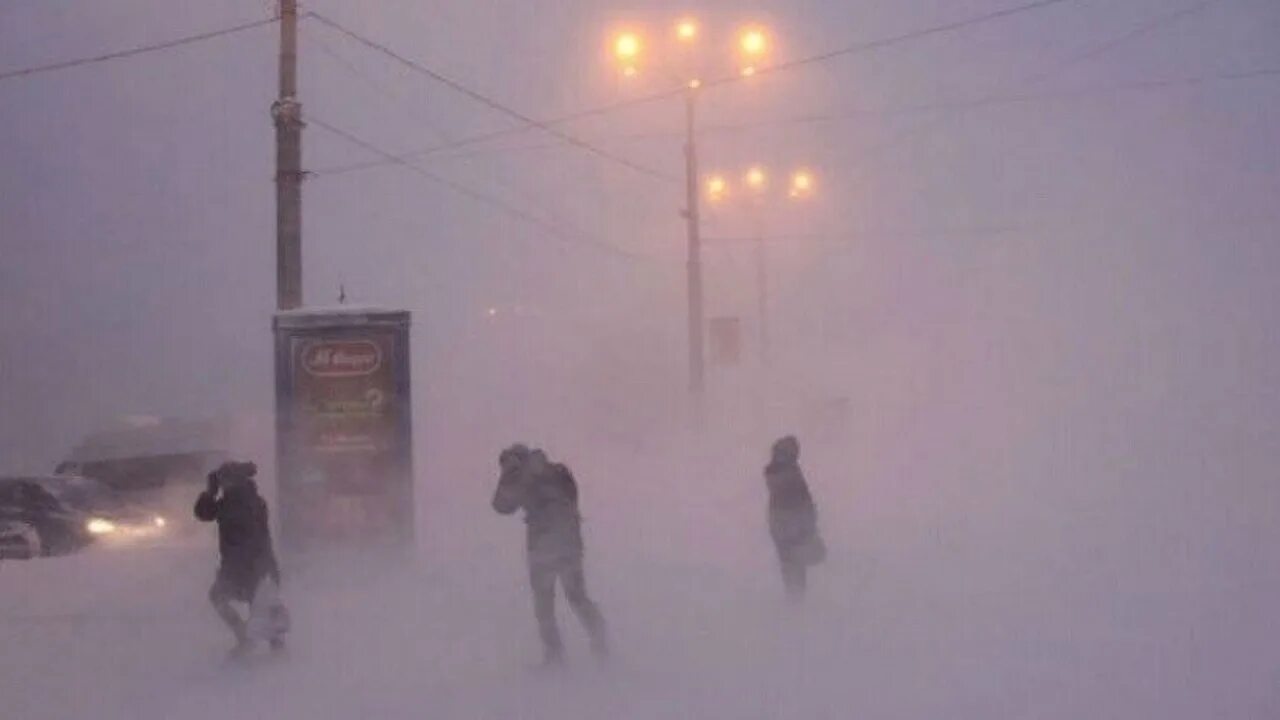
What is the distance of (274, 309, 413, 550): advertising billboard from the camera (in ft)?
41.5

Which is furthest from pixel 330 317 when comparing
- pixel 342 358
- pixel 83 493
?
pixel 83 493

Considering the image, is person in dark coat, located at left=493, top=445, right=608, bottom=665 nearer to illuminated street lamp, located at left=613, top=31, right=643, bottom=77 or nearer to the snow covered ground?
the snow covered ground

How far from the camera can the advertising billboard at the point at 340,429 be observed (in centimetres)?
1264

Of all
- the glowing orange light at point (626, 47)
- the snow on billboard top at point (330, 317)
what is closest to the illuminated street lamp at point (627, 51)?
the glowing orange light at point (626, 47)

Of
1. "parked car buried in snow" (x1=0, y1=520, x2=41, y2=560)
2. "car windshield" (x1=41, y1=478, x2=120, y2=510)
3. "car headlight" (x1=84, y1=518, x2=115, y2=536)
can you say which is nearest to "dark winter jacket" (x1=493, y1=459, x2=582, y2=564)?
"parked car buried in snow" (x1=0, y1=520, x2=41, y2=560)

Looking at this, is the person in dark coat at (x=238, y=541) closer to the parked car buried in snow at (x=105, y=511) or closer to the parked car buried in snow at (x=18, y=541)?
the parked car buried in snow at (x=18, y=541)

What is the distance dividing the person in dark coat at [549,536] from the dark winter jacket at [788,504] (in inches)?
86.6

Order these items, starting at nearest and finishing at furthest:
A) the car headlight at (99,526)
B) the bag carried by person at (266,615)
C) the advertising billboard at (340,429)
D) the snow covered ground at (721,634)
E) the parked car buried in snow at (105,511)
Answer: the snow covered ground at (721,634) < the bag carried by person at (266,615) < the advertising billboard at (340,429) < the car headlight at (99,526) < the parked car buried in snow at (105,511)

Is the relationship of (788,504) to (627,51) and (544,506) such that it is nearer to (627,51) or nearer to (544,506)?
(544,506)

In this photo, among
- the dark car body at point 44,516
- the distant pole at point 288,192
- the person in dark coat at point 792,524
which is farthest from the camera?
the dark car body at point 44,516

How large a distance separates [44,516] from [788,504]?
11411 millimetres

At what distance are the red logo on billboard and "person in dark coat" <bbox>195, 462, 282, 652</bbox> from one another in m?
3.11

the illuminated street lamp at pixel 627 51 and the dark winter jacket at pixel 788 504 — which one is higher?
the illuminated street lamp at pixel 627 51

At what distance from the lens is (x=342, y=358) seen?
12.7 m
